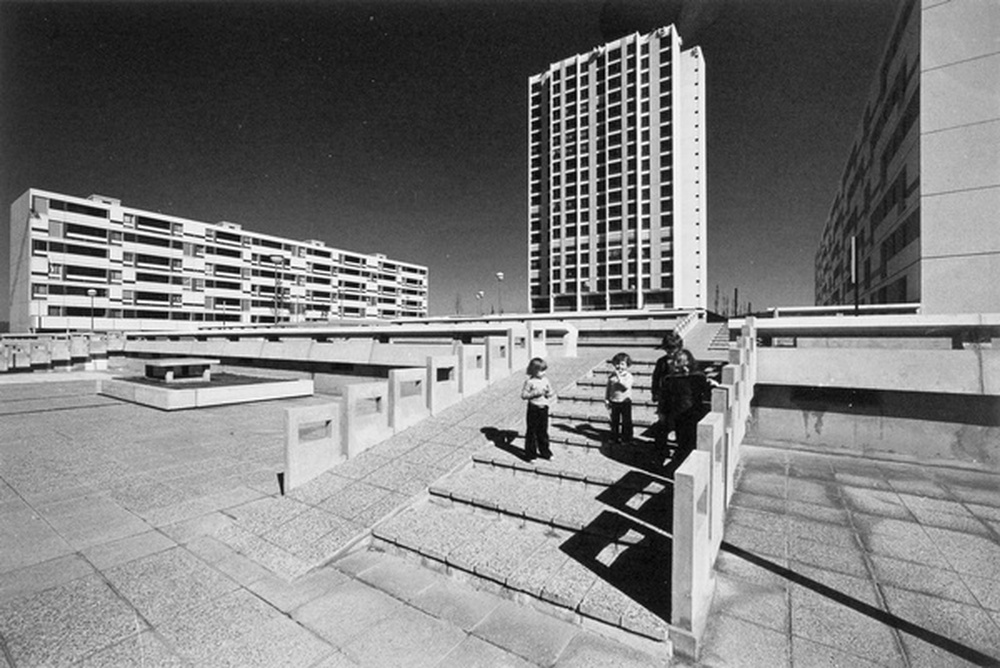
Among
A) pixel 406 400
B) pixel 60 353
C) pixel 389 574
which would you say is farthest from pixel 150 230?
pixel 389 574

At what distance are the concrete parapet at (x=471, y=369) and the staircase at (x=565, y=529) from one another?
2459 mm

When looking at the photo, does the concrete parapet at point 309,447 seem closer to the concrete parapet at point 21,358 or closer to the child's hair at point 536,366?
the child's hair at point 536,366

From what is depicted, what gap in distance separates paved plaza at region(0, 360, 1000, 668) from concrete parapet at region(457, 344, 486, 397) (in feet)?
6.28

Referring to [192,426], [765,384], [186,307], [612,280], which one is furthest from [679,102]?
[186,307]

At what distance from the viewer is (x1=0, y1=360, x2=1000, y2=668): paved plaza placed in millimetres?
2922

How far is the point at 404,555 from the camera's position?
166 inches

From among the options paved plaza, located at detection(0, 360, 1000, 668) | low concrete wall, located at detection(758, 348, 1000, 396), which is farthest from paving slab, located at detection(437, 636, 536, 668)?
low concrete wall, located at detection(758, 348, 1000, 396)

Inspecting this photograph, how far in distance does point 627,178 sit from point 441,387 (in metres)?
62.0

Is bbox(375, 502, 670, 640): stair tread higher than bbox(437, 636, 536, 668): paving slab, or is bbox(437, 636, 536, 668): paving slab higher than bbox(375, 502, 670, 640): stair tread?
bbox(375, 502, 670, 640): stair tread

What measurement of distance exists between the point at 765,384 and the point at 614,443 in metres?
3.69

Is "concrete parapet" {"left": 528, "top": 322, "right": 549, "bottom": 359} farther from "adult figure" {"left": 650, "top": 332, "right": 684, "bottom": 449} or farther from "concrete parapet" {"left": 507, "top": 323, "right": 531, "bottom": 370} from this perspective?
"adult figure" {"left": 650, "top": 332, "right": 684, "bottom": 449}

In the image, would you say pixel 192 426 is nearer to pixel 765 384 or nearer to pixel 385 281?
pixel 765 384

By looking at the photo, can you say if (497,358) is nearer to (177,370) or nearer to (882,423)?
(882,423)

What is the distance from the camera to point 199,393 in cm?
1148
